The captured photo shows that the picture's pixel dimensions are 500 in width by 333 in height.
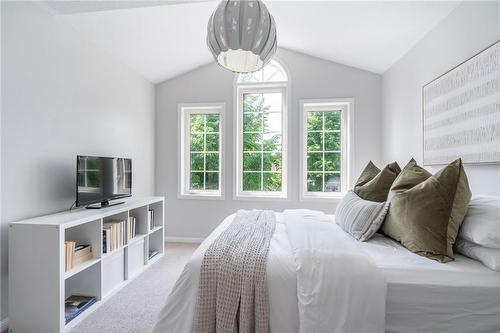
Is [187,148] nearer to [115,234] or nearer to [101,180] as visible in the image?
[101,180]

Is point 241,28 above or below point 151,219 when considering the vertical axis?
above

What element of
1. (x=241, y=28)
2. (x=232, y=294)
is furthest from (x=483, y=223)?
(x=241, y=28)

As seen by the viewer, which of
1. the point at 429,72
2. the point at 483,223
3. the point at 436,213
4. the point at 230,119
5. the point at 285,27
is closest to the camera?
the point at 483,223

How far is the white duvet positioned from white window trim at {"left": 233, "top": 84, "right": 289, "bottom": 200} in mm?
2333

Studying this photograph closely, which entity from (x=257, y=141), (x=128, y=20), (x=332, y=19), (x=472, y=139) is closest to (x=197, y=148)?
(x=257, y=141)

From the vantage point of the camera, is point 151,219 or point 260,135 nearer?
point 151,219

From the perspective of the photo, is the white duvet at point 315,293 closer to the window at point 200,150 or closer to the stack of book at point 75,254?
the stack of book at point 75,254

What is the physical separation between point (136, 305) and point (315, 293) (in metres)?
1.67

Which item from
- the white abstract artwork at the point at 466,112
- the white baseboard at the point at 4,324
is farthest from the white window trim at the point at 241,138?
the white baseboard at the point at 4,324

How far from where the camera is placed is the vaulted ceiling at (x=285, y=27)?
2281 mm

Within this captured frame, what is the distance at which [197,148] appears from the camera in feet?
13.3

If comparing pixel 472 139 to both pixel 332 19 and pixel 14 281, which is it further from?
pixel 14 281

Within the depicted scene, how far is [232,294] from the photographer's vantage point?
1.28 m

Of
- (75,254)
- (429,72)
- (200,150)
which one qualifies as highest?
(429,72)
